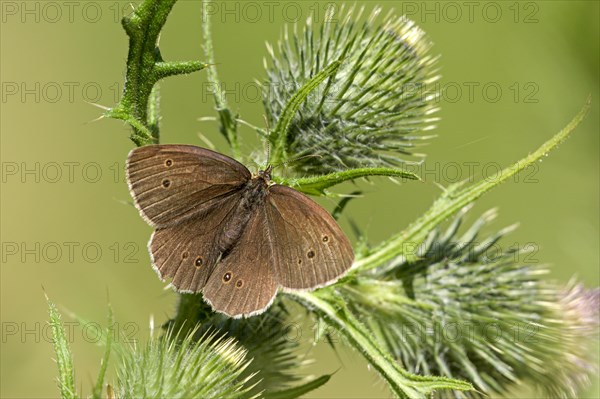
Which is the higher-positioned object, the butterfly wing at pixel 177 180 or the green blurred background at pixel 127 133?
the green blurred background at pixel 127 133

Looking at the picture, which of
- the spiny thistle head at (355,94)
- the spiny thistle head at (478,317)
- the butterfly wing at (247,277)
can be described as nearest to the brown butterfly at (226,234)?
the butterfly wing at (247,277)

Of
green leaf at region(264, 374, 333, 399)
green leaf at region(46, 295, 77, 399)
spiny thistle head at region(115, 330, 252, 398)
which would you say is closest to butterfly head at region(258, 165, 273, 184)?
spiny thistle head at region(115, 330, 252, 398)

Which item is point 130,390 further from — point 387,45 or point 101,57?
point 101,57

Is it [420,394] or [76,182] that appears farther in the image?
[76,182]

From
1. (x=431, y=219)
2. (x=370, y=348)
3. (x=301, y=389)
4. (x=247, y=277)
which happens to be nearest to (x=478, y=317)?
(x=431, y=219)

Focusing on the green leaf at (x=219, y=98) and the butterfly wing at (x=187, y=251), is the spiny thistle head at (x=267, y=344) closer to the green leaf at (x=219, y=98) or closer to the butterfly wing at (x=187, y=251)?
the butterfly wing at (x=187, y=251)

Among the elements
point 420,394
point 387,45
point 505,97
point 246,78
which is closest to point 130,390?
point 420,394
